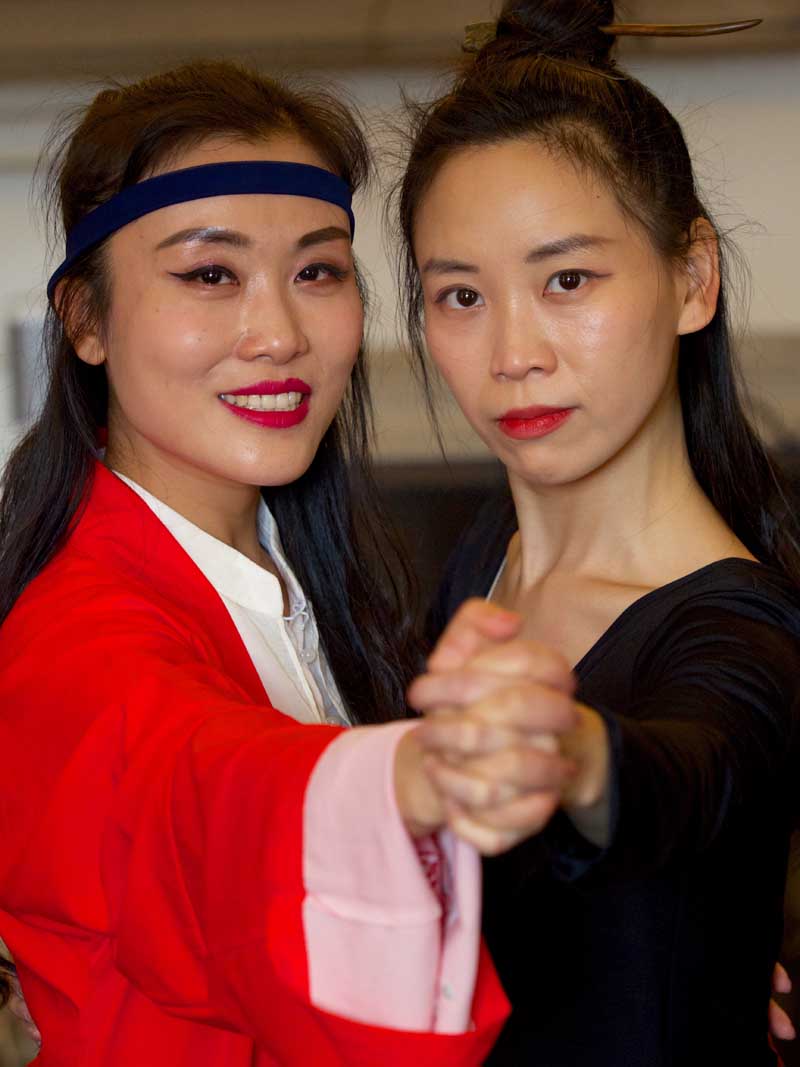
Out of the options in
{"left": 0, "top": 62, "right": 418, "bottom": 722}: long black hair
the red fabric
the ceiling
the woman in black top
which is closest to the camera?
the red fabric

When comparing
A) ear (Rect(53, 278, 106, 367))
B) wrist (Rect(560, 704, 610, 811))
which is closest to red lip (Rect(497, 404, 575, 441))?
ear (Rect(53, 278, 106, 367))

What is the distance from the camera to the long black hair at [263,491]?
1.10 m

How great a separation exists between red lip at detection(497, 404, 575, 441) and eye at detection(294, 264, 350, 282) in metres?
0.17

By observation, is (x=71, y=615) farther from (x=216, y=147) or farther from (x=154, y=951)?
(x=216, y=147)

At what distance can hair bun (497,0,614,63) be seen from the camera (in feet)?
3.82

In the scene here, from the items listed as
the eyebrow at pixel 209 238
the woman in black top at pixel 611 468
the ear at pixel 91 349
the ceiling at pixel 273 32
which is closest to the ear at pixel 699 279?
the woman in black top at pixel 611 468

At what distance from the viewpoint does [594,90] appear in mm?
1110

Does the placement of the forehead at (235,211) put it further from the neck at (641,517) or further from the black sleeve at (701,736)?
the black sleeve at (701,736)

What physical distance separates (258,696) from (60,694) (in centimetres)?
21

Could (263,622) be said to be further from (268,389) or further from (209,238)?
(209,238)

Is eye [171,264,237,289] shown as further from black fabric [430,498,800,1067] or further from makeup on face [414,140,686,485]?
black fabric [430,498,800,1067]

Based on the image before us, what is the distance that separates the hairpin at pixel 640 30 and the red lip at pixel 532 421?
0.33 meters

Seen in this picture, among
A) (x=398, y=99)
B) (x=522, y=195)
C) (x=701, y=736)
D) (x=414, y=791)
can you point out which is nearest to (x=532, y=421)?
(x=522, y=195)

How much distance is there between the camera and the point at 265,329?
1.08 meters
